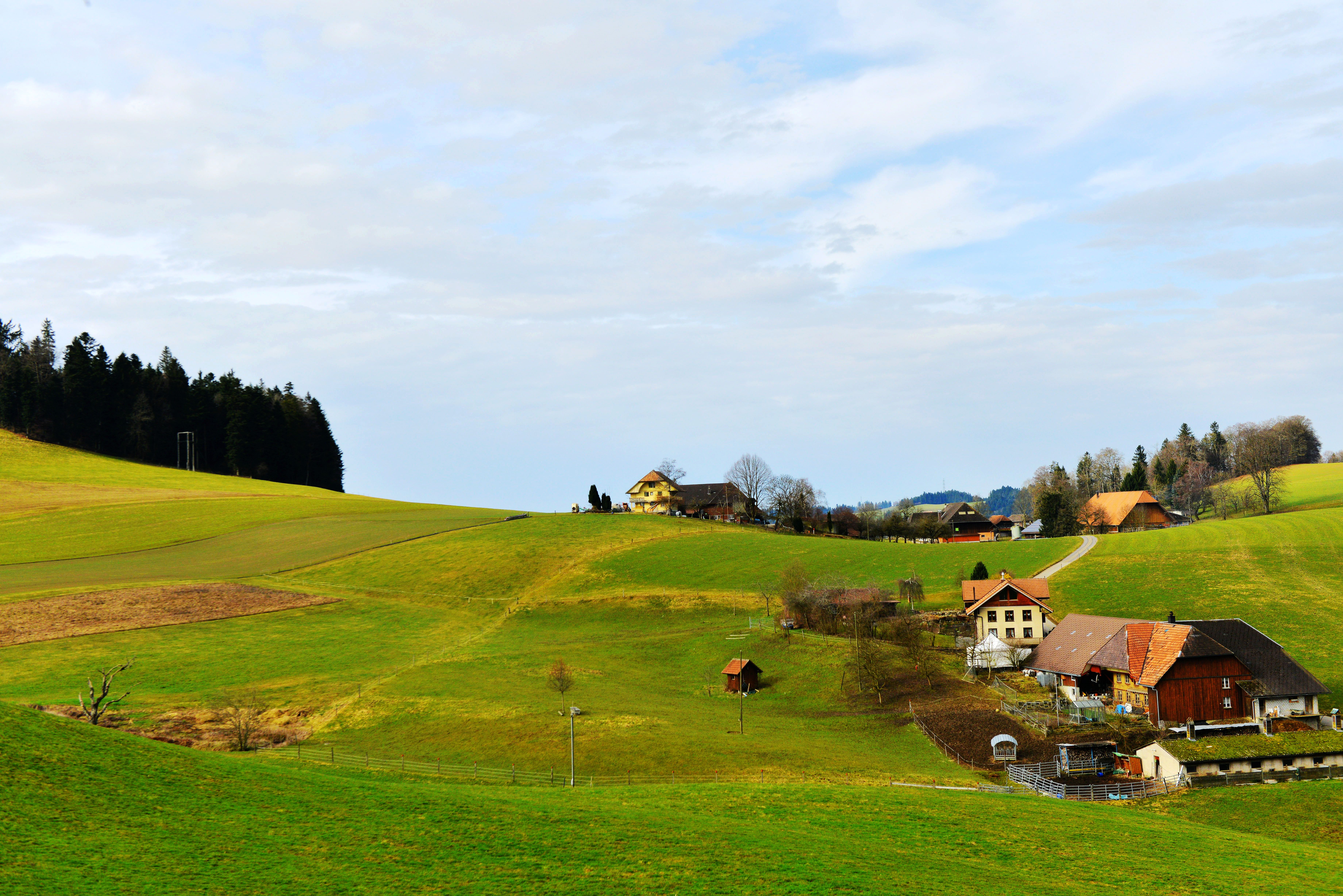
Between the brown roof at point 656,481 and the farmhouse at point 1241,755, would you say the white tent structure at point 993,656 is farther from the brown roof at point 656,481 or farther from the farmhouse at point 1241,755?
the brown roof at point 656,481

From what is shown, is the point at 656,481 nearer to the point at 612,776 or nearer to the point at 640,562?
the point at 640,562

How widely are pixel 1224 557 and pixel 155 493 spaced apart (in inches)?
5882

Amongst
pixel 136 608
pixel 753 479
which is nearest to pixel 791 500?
pixel 753 479

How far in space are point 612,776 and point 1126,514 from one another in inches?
A: 5460

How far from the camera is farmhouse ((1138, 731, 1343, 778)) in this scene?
47.7 meters

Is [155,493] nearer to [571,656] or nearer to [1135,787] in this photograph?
[571,656]

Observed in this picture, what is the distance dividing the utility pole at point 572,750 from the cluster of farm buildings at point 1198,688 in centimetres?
3400

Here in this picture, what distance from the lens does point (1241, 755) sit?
47.9m

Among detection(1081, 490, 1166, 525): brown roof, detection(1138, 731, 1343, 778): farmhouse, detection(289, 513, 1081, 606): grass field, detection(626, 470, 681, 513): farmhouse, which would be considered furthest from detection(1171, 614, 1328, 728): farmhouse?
detection(626, 470, 681, 513): farmhouse

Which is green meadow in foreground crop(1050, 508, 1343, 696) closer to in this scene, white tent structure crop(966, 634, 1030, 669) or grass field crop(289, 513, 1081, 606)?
grass field crop(289, 513, 1081, 606)

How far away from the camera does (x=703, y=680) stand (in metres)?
71.3

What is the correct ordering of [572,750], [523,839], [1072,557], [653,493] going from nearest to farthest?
[523,839], [572,750], [1072,557], [653,493]

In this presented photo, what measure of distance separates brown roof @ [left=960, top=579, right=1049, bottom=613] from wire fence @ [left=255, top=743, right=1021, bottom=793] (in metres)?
35.2

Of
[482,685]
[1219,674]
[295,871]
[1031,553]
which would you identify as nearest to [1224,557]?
[1031,553]
